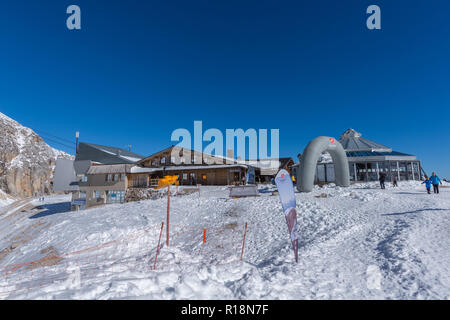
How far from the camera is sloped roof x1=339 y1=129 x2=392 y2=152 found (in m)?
29.7

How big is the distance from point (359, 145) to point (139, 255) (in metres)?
32.8

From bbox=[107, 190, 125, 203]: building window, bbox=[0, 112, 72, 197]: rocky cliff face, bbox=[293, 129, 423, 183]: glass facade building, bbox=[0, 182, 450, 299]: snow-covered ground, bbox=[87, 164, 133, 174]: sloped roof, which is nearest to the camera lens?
bbox=[0, 182, 450, 299]: snow-covered ground

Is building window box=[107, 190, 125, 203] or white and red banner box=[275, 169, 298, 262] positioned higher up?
white and red banner box=[275, 169, 298, 262]

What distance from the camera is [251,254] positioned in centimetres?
813

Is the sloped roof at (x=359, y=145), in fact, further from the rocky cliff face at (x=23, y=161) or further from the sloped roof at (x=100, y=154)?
the rocky cliff face at (x=23, y=161)

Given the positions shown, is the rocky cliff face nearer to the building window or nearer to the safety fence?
the building window

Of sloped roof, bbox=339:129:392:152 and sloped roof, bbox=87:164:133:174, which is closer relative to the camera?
sloped roof, bbox=339:129:392:152

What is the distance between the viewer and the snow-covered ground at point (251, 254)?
485 centimetres

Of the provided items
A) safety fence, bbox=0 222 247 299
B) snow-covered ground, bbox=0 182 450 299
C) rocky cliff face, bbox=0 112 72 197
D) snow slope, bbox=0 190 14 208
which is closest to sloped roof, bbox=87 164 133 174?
snow-covered ground, bbox=0 182 450 299

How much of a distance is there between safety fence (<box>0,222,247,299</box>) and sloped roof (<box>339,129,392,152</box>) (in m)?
26.5

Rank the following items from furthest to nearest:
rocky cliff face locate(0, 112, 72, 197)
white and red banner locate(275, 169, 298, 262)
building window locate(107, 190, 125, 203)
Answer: rocky cliff face locate(0, 112, 72, 197) < building window locate(107, 190, 125, 203) < white and red banner locate(275, 169, 298, 262)

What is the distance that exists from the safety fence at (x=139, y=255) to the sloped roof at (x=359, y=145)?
26.5 metres

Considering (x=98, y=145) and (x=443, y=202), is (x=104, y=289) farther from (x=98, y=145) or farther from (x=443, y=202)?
(x=98, y=145)

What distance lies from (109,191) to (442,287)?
35091mm
